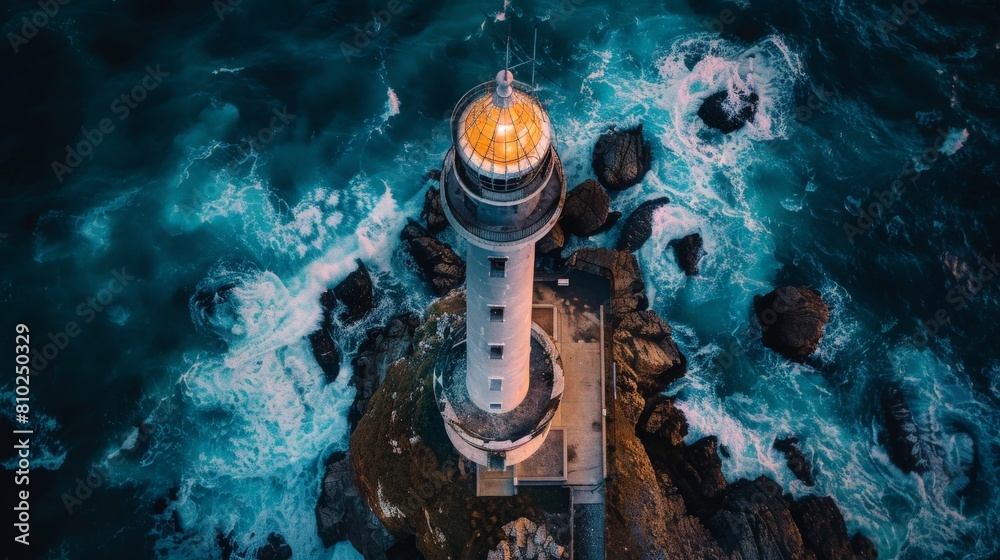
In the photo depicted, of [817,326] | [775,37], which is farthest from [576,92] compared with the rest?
[817,326]

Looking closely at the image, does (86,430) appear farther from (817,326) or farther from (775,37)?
(775,37)

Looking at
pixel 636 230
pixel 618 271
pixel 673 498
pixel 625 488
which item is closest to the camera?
pixel 625 488

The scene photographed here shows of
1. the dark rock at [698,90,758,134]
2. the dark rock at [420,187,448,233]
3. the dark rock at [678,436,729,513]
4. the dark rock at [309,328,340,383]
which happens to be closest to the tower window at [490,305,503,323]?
the dark rock at [678,436,729,513]

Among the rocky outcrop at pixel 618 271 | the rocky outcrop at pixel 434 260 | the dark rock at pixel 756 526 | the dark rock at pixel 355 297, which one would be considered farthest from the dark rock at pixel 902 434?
the dark rock at pixel 355 297

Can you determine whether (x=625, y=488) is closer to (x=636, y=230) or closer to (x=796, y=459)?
(x=796, y=459)

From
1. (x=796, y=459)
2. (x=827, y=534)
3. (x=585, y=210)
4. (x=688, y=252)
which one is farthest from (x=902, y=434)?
(x=585, y=210)

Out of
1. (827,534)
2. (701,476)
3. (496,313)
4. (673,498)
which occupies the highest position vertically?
(496,313)
